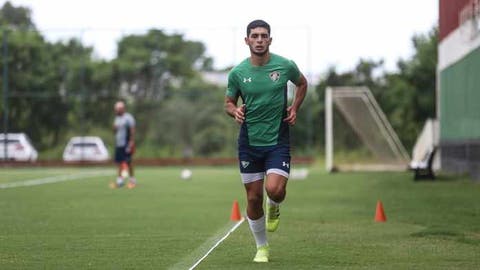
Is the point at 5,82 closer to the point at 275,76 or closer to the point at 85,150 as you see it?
the point at 85,150

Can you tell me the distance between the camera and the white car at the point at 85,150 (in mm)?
46975

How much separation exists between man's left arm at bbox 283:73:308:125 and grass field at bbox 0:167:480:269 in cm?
130

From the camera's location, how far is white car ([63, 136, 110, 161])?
46975mm

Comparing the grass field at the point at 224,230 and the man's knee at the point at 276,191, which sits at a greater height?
the man's knee at the point at 276,191

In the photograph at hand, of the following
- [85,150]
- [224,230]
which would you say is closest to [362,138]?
[85,150]

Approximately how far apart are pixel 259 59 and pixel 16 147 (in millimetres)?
37203

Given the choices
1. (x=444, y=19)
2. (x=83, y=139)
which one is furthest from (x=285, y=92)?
(x=83, y=139)

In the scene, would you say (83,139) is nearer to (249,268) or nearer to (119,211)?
(119,211)

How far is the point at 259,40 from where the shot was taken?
32.1 ft

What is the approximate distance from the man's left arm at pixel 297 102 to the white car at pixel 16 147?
1442 inches

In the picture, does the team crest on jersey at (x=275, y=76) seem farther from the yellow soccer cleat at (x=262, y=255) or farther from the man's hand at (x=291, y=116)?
the yellow soccer cleat at (x=262, y=255)

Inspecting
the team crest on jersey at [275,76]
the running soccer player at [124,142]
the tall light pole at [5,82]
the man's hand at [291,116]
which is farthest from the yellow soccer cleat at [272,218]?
the tall light pole at [5,82]

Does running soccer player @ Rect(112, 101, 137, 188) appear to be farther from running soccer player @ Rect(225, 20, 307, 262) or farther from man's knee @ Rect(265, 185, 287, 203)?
man's knee @ Rect(265, 185, 287, 203)

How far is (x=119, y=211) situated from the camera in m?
17.1
